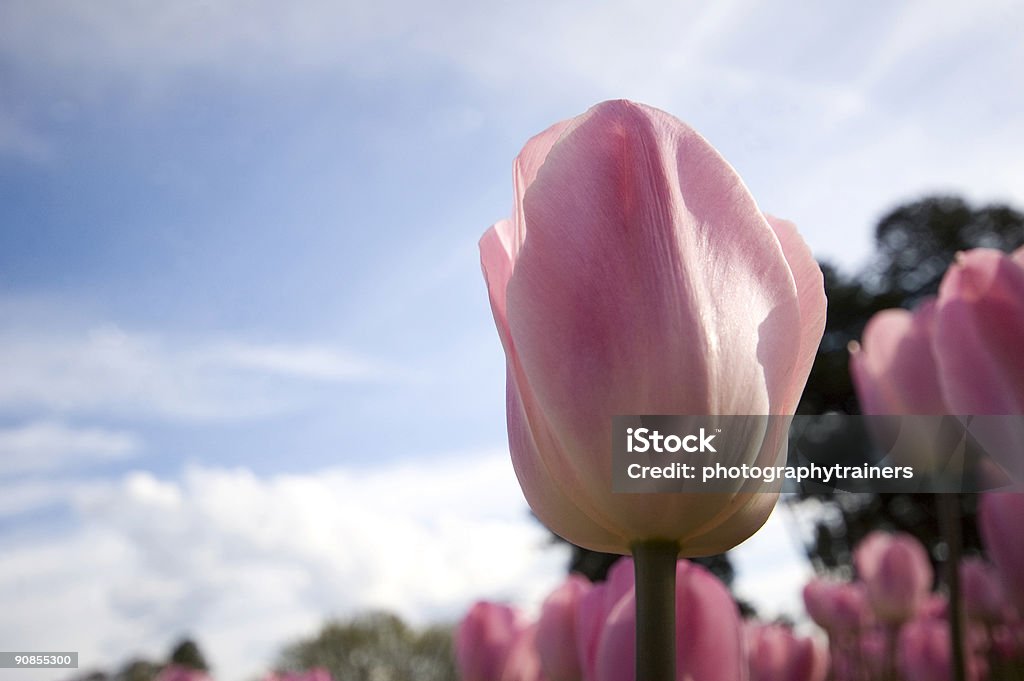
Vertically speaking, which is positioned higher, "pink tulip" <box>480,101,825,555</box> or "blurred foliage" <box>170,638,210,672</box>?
"pink tulip" <box>480,101,825,555</box>

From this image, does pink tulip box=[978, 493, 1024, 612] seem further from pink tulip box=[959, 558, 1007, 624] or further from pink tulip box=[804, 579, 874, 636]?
pink tulip box=[804, 579, 874, 636]

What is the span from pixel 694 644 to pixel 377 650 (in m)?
6.83

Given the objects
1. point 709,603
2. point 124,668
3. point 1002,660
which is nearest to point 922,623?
point 1002,660

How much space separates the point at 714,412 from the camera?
365 millimetres

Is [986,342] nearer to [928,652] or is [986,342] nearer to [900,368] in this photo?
[900,368]

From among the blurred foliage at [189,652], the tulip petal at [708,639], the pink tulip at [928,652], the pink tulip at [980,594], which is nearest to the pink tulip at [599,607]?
the tulip petal at [708,639]

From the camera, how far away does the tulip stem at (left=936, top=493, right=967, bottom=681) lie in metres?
0.75

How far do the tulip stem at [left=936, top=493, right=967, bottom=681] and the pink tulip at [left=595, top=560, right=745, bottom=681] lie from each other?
1.10 ft

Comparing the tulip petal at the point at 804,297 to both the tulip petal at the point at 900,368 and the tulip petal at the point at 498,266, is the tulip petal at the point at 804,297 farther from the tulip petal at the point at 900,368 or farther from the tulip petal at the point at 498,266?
the tulip petal at the point at 900,368

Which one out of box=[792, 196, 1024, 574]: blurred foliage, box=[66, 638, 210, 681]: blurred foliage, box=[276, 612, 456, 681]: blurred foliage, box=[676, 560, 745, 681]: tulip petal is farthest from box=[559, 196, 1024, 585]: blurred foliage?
box=[676, 560, 745, 681]: tulip petal

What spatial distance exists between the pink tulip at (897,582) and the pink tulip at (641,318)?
2013mm

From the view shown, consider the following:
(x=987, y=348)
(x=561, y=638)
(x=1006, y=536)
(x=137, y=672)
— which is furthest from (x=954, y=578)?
(x=137, y=672)

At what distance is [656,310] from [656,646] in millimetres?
130

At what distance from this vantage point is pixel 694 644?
509 millimetres
